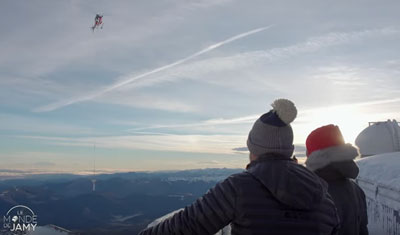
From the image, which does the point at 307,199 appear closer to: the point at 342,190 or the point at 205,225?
the point at 205,225

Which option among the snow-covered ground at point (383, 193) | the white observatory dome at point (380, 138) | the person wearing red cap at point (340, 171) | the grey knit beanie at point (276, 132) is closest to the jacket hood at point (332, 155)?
the person wearing red cap at point (340, 171)

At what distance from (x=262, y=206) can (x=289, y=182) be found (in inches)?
11.8

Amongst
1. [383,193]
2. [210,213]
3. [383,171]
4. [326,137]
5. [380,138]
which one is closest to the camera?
[210,213]

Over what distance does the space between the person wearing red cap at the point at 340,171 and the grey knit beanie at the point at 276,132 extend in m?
2.22

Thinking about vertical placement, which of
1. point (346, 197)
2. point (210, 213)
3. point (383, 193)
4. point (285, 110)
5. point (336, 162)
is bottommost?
point (383, 193)

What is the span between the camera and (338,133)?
541 centimetres

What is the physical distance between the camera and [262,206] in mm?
2926

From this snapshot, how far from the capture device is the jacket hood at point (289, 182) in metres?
2.91

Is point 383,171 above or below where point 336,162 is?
below

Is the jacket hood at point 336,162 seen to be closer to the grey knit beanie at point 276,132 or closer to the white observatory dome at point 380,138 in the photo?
the grey knit beanie at point 276,132

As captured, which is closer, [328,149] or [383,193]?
[328,149]

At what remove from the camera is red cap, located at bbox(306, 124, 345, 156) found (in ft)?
17.5

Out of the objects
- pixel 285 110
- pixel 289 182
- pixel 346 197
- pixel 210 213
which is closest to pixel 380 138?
pixel 346 197

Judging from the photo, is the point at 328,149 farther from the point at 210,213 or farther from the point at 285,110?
the point at 210,213
